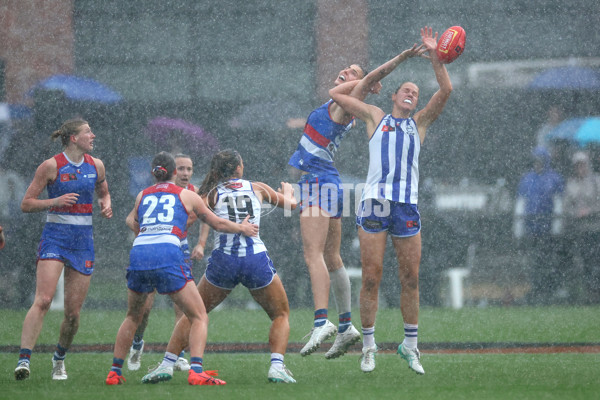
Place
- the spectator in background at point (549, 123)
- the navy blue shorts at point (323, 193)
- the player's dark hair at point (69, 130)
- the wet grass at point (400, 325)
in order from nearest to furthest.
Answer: the player's dark hair at point (69, 130)
the navy blue shorts at point (323, 193)
the wet grass at point (400, 325)
the spectator in background at point (549, 123)

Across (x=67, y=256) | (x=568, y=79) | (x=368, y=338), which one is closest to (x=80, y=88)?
(x=568, y=79)

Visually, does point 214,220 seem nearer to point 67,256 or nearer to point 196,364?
point 196,364

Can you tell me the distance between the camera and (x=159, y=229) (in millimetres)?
6438

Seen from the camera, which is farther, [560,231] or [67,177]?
[560,231]

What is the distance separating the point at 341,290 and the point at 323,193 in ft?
2.65

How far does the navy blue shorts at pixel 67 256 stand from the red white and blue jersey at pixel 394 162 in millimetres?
2178

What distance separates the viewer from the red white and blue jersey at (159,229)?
6.35m

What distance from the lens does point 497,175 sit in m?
15.5

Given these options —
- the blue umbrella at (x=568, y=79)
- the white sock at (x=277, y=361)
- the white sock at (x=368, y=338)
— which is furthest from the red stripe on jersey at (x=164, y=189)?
the blue umbrella at (x=568, y=79)

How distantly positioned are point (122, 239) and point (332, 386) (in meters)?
9.72

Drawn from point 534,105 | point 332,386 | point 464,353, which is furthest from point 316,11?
point 332,386

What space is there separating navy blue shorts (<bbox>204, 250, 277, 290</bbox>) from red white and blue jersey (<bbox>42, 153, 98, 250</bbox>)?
116 centimetres

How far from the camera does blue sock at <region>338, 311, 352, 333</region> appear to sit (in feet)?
24.7

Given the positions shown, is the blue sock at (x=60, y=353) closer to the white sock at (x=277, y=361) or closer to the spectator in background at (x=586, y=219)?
the white sock at (x=277, y=361)
